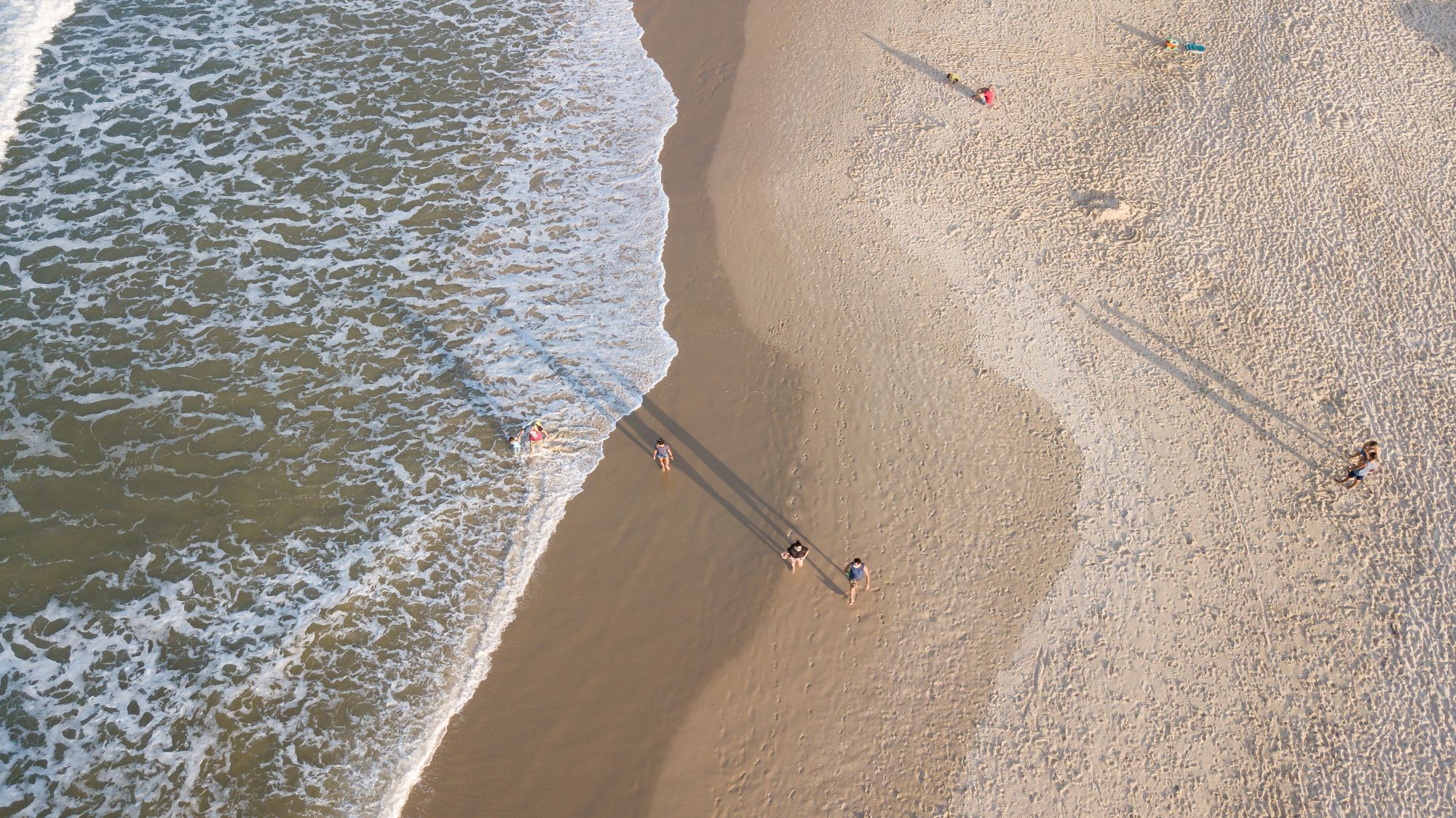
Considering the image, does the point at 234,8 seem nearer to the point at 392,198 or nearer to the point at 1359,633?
the point at 392,198

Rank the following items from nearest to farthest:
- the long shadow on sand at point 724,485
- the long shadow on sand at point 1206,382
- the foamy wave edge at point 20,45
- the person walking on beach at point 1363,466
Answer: the long shadow on sand at point 724,485 < the person walking on beach at point 1363,466 < the long shadow on sand at point 1206,382 < the foamy wave edge at point 20,45

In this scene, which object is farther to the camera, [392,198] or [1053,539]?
[392,198]

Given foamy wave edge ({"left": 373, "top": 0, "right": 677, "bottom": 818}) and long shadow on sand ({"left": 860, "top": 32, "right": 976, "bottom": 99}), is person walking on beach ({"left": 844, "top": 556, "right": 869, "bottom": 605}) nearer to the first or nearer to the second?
foamy wave edge ({"left": 373, "top": 0, "right": 677, "bottom": 818})

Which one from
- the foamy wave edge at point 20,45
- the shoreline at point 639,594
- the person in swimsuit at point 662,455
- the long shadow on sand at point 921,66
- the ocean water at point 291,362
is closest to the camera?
the shoreline at point 639,594

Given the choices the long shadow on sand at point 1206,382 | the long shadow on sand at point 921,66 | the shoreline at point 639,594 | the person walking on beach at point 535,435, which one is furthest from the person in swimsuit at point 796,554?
the long shadow on sand at point 921,66

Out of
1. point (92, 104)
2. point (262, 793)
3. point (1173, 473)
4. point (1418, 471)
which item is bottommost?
point (262, 793)

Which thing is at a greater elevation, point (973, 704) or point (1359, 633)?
point (1359, 633)

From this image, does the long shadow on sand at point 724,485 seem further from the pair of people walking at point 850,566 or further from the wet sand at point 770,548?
the pair of people walking at point 850,566

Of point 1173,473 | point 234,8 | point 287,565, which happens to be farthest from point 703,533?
point 234,8

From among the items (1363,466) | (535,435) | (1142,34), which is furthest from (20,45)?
(1363,466)
